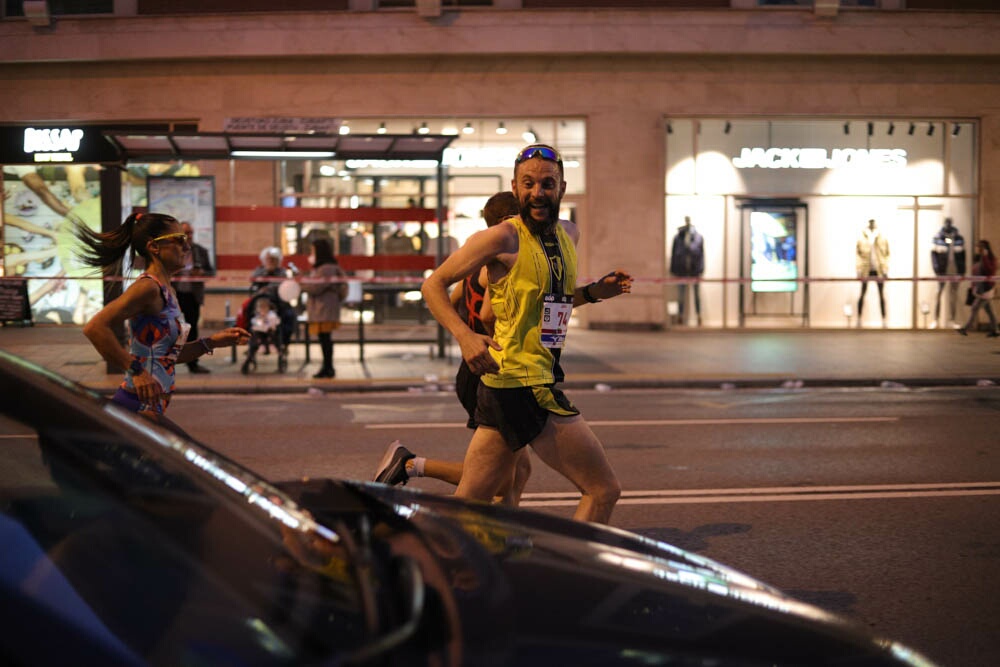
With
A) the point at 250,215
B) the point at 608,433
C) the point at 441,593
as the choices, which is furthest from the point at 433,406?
the point at 441,593

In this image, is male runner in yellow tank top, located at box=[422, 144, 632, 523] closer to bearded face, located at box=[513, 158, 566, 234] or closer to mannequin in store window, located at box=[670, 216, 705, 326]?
bearded face, located at box=[513, 158, 566, 234]

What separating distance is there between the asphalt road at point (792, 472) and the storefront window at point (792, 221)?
9.28 m

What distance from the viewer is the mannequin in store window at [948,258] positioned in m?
23.2

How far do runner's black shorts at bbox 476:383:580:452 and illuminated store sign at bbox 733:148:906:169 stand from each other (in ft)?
63.1

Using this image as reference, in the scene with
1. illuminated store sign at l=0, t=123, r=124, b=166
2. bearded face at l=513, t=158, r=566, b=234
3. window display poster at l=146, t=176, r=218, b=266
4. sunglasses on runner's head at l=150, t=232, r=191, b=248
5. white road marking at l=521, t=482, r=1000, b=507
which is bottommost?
white road marking at l=521, t=482, r=1000, b=507

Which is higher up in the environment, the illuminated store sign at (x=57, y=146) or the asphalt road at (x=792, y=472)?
the illuminated store sign at (x=57, y=146)

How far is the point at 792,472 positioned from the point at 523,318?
4.32m

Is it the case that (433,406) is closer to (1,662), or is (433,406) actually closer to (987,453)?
(987,453)

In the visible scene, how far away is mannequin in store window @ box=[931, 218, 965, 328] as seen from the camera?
23203 millimetres

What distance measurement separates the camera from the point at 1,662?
1.82 meters

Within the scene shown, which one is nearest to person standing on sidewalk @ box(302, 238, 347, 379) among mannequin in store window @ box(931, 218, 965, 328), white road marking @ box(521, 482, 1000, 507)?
white road marking @ box(521, 482, 1000, 507)

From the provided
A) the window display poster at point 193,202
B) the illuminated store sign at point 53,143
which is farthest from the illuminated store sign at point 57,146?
the window display poster at point 193,202

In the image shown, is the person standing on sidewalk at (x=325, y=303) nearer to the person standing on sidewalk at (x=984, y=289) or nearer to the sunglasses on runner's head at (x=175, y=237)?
the sunglasses on runner's head at (x=175, y=237)

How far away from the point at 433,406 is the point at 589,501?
25.9 feet
